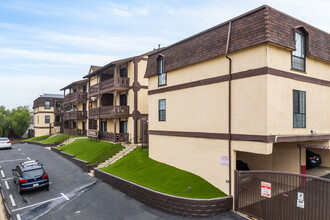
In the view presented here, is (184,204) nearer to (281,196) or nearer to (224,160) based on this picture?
(224,160)

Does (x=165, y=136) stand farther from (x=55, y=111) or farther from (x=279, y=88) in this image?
(x=55, y=111)

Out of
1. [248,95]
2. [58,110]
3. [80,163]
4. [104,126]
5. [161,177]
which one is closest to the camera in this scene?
[248,95]

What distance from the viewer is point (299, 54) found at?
12078mm

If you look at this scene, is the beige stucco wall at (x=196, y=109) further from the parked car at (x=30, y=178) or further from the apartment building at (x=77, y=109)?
the apartment building at (x=77, y=109)

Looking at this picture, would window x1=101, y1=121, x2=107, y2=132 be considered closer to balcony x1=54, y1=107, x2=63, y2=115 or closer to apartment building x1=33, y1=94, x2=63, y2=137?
balcony x1=54, y1=107, x2=63, y2=115

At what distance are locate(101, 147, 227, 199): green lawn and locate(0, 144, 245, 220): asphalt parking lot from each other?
1196 mm

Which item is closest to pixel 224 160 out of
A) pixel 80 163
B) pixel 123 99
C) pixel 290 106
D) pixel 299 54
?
pixel 290 106

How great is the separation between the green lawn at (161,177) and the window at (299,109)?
5748 mm

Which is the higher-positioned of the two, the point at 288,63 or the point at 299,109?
the point at 288,63

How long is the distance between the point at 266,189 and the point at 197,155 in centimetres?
469

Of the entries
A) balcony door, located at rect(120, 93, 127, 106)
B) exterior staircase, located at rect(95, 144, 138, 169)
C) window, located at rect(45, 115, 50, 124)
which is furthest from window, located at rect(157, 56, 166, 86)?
window, located at rect(45, 115, 50, 124)

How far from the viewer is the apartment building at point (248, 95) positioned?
10547 millimetres

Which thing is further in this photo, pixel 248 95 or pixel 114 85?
pixel 114 85

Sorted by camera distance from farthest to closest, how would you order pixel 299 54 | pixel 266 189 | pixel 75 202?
pixel 75 202 < pixel 299 54 < pixel 266 189
